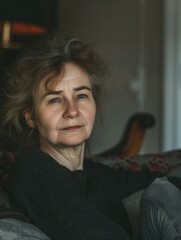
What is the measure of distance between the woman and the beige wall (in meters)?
2.16

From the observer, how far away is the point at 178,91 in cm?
369

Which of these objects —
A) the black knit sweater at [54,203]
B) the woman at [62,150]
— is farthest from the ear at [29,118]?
the black knit sweater at [54,203]

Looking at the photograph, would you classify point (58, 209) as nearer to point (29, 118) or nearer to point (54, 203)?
point (54, 203)

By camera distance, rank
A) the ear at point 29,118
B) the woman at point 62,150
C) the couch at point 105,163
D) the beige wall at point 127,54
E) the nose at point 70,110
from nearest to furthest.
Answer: the couch at point 105,163 < the woman at point 62,150 < the nose at point 70,110 < the ear at point 29,118 < the beige wall at point 127,54

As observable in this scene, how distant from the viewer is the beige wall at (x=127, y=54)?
12.9 feet

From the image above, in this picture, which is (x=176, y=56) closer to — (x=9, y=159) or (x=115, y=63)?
(x=115, y=63)

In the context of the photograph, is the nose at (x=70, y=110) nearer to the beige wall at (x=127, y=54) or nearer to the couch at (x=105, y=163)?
the couch at (x=105, y=163)

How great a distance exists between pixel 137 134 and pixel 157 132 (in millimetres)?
1322

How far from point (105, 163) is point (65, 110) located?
484mm

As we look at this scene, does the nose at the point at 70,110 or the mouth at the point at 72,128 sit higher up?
the nose at the point at 70,110

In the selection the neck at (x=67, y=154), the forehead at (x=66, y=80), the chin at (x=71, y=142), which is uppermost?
the forehead at (x=66, y=80)

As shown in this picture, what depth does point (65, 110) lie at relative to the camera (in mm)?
1465

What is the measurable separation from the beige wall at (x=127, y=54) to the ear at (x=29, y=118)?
2189mm

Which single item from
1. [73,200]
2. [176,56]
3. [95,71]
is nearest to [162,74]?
[176,56]
